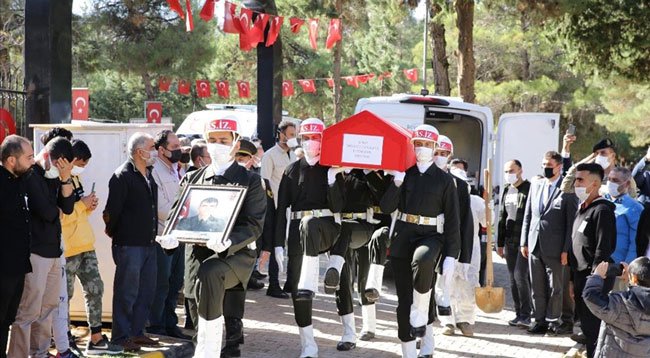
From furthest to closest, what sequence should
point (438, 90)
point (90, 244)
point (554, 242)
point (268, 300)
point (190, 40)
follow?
point (190, 40)
point (438, 90)
point (268, 300)
point (554, 242)
point (90, 244)

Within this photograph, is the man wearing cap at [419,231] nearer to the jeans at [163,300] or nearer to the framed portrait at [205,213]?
the framed portrait at [205,213]

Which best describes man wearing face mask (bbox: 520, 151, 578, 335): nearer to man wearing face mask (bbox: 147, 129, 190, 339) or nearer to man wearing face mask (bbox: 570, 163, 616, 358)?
man wearing face mask (bbox: 570, 163, 616, 358)

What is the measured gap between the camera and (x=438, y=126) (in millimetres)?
18141

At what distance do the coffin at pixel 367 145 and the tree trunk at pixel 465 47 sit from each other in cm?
1303

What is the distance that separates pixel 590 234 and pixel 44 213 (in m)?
4.77

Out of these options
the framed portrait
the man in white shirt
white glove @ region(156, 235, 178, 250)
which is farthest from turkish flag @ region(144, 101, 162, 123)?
white glove @ region(156, 235, 178, 250)

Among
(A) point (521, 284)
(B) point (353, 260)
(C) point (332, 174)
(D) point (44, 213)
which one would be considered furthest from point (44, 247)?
(A) point (521, 284)

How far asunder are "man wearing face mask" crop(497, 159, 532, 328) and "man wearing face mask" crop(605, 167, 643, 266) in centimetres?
261

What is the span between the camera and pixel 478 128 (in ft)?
57.8

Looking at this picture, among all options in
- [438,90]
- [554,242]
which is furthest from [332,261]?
[438,90]

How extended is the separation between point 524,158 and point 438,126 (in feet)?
5.85

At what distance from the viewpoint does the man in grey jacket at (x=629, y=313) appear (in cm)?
666

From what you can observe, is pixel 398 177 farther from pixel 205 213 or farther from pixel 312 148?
pixel 205 213

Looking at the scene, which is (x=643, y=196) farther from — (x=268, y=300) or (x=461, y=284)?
(x=268, y=300)
